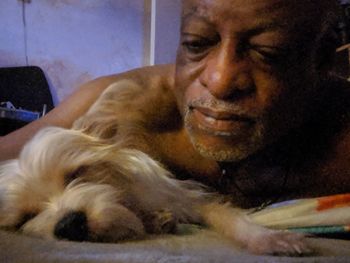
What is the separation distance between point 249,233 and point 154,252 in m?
0.36

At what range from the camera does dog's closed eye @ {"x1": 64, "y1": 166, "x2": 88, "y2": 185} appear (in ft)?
4.21

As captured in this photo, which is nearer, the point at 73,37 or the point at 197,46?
the point at 197,46

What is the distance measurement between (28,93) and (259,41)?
2.76 m

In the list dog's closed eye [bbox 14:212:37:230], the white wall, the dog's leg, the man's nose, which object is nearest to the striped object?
the dog's leg

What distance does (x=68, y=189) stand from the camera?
4.10 ft

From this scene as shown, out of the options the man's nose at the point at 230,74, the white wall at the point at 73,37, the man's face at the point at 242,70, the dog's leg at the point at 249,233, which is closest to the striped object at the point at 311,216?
the dog's leg at the point at 249,233

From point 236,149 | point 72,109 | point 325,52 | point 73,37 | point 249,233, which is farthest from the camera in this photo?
point 73,37

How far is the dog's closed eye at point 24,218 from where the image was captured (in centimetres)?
124

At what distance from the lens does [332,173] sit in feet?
4.98

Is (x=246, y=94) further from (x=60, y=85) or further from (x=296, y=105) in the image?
(x=60, y=85)

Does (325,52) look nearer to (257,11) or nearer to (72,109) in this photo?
(257,11)

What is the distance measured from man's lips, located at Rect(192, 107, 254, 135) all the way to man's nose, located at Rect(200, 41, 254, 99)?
45 mm

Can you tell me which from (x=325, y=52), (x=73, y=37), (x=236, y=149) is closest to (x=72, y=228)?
(x=236, y=149)

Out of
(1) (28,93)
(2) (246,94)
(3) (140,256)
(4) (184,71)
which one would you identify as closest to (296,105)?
(2) (246,94)
